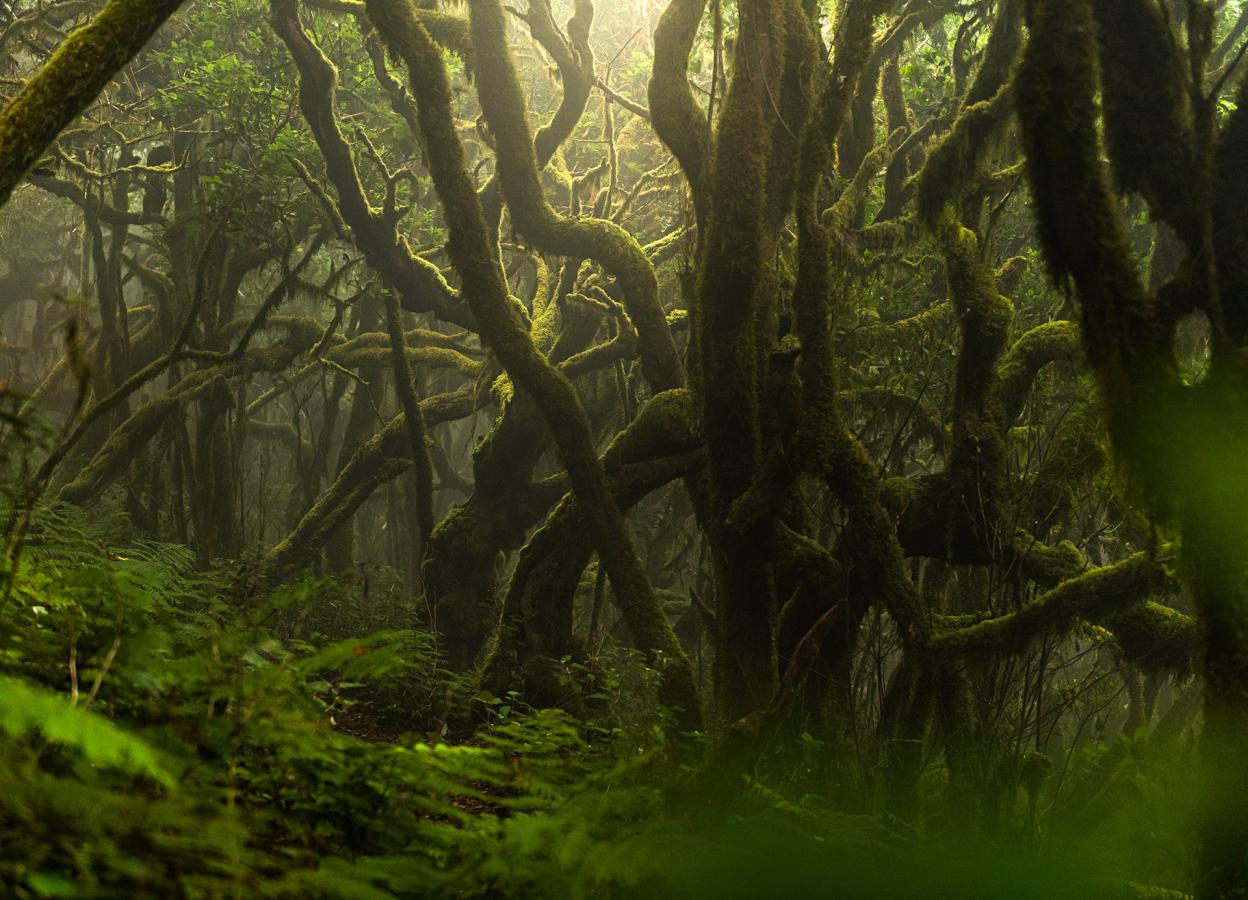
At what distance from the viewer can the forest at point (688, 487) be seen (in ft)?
6.26

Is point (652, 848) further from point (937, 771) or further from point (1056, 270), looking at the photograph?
point (937, 771)

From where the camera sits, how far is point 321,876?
4.74 feet

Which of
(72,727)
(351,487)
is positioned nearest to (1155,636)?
(72,727)

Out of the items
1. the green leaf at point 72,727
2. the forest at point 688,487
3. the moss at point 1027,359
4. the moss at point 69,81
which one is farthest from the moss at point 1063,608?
the moss at point 69,81

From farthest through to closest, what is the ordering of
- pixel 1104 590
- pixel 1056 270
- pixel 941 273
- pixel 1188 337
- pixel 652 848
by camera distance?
1. pixel 1188 337
2. pixel 941 273
3. pixel 1104 590
4. pixel 1056 270
5. pixel 652 848

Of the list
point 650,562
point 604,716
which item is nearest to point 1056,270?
point 604,716

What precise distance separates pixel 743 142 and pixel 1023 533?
10.6 ft

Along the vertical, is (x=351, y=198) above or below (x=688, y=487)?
above

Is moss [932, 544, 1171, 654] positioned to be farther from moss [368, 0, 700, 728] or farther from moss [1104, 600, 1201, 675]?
moss [368, 0, 700, 728]

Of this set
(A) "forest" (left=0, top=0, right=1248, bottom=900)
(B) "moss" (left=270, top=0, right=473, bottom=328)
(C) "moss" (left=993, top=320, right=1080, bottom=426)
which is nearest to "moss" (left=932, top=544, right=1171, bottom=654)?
(A) "forest" (left=0, top=0, right=1248, bottom=900)

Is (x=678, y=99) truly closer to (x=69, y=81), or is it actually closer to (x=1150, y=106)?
(x=1150, y=106)

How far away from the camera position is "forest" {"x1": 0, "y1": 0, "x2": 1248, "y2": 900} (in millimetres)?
1907

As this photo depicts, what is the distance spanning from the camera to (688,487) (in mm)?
8312

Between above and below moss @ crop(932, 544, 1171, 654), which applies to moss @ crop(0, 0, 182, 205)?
above
